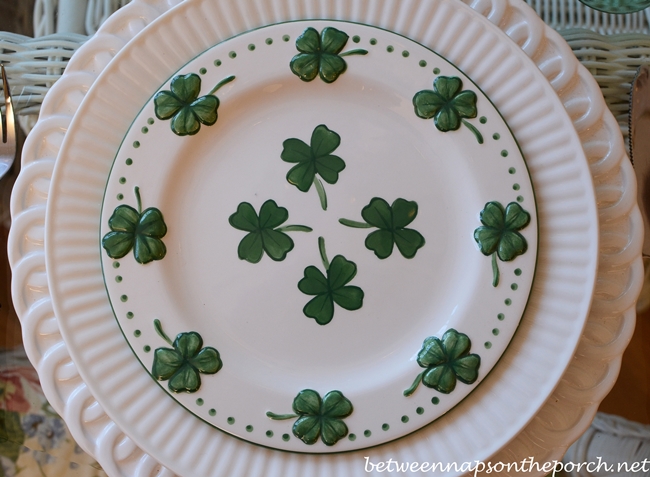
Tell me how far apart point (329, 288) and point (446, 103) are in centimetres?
20

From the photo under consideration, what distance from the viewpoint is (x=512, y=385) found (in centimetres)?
44

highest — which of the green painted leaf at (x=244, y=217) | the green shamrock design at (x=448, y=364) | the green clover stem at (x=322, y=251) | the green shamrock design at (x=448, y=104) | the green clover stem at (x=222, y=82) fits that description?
the green shamrock design at (x=448, y=104)

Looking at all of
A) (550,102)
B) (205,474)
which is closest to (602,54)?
(550,102)

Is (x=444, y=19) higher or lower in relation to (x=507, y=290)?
higher

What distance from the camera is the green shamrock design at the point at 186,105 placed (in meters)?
0.45

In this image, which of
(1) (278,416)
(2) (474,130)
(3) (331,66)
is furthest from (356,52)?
(1) (278,416)

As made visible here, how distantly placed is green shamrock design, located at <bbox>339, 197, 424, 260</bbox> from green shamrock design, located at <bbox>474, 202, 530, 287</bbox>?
6cm

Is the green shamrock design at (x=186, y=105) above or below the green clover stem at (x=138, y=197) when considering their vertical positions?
above

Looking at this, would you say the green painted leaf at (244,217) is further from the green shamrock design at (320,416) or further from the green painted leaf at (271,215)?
the green shamrock design at (320,416)

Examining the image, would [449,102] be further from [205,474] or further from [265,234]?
[205,474]

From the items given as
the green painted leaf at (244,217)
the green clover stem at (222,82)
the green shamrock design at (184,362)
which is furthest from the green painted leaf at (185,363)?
the green clover stem at (222,82)

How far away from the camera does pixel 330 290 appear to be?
0.47m

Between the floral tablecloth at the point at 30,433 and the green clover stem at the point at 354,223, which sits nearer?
the green clover stem at the point at 354,223

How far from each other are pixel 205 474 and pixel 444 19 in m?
0.46
